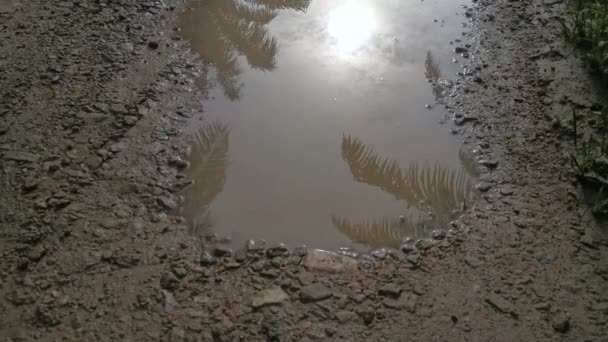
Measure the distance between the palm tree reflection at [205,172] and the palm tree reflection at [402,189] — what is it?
71cm

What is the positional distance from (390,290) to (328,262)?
0.34 metres

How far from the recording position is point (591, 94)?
11.9 ft

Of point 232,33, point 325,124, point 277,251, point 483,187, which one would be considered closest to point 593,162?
point 483,187

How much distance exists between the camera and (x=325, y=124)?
356 centimetres

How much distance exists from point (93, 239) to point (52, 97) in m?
1.24

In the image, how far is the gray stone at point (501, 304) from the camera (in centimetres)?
251

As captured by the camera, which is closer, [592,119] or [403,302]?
[403,302]

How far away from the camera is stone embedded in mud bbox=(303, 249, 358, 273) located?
2.71 metres

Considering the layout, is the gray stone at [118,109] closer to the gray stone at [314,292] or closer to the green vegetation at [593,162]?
the gray stone at [314,292]

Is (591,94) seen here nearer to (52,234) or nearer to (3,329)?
(52,234)

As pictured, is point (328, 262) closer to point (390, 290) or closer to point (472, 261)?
point (390, 290)

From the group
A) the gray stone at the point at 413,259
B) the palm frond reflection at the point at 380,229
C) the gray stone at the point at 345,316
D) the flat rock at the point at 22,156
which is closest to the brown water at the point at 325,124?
the palm frond reflection at the point at 380,229

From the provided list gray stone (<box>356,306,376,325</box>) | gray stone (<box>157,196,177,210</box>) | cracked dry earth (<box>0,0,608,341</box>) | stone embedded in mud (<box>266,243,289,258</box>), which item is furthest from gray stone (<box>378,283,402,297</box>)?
gray stone (<box>157,196,177,210</box>)

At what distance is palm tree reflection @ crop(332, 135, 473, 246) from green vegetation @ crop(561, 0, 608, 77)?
4.66ft
